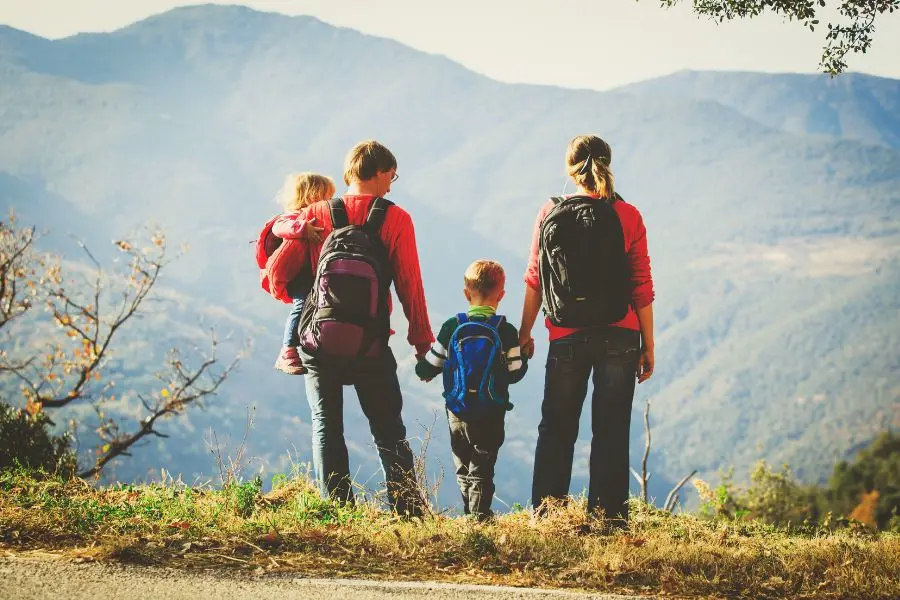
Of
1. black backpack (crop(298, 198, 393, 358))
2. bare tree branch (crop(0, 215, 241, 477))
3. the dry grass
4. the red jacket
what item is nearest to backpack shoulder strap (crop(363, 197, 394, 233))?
black backpack (crop(298, 198, 393, 358))

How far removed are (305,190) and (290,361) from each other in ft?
3.32

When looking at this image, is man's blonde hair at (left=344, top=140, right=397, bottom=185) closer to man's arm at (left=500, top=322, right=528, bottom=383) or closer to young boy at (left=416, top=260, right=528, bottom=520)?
young boy at (left=416, top=260, right=528, bottom=520)

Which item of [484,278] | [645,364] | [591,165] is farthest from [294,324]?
[645,364]

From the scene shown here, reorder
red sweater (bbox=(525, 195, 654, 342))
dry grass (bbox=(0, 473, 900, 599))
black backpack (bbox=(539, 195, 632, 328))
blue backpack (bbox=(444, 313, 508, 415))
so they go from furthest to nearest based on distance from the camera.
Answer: blue backpack (bbox=(444, 313, 508, 415)) → red sweater (bbox=(525, 195, 654, 342)) → black backpack (bbox=(539, 195, 632, 328)) → dry grass (bbox=(0, 473, 900, 599))

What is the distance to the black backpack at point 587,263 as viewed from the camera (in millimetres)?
4371

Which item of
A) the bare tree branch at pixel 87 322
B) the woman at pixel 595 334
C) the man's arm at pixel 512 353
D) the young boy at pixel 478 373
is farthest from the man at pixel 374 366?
the bare tree branch at pixel 87 322

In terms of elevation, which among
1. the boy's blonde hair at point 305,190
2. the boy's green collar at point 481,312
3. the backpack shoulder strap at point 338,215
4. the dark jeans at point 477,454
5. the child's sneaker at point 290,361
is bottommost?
the dark jeans at point 477,454

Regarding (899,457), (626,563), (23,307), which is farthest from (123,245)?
(899,457)

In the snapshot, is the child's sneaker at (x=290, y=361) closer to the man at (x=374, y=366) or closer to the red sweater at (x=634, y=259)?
the man at (x=374, y=366)

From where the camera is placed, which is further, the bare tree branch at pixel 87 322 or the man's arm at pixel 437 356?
the bare tree branch at pixel 87 322

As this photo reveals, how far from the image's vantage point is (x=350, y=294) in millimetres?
4387

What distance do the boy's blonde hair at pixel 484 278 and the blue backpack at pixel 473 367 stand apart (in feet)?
0.57

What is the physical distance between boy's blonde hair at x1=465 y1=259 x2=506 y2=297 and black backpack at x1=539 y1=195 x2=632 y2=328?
431mm

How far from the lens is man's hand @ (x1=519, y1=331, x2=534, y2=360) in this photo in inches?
187
